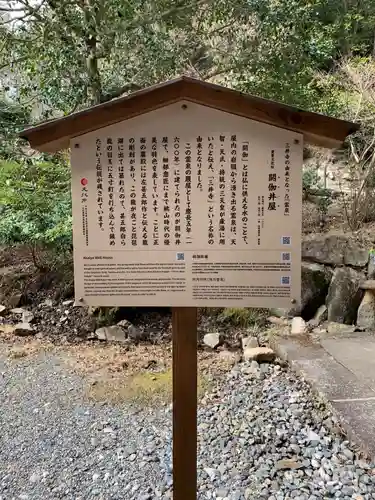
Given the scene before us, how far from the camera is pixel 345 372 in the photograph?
3322 mm

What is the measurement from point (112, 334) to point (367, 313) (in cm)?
263

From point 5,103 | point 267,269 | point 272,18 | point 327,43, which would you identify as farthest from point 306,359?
point 5,103

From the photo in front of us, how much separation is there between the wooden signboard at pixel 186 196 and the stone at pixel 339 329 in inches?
118

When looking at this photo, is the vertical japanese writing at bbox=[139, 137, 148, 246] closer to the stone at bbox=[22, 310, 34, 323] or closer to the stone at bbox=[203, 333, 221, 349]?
the stone at bbox=[203, 333, 221, 349]

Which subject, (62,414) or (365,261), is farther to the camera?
(365,261)

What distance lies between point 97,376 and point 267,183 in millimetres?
Answer: 2645

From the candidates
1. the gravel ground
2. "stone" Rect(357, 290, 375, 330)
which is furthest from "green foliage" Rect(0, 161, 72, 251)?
"stone" Rect(357, 290, 375, 330)

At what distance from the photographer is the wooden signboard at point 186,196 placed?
157 centimetres

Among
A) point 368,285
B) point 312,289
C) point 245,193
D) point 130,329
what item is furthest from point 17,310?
point 245,193

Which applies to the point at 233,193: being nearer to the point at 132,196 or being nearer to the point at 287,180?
the point at 287,180

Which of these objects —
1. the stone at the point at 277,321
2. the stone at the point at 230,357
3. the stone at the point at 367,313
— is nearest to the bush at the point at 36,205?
the stone at the point at 230,357

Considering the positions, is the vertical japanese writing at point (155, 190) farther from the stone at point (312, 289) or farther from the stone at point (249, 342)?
the stone at point (312, 289)

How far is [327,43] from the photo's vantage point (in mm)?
5203

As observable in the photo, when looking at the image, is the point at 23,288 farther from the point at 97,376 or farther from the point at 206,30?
the point at 206,30
